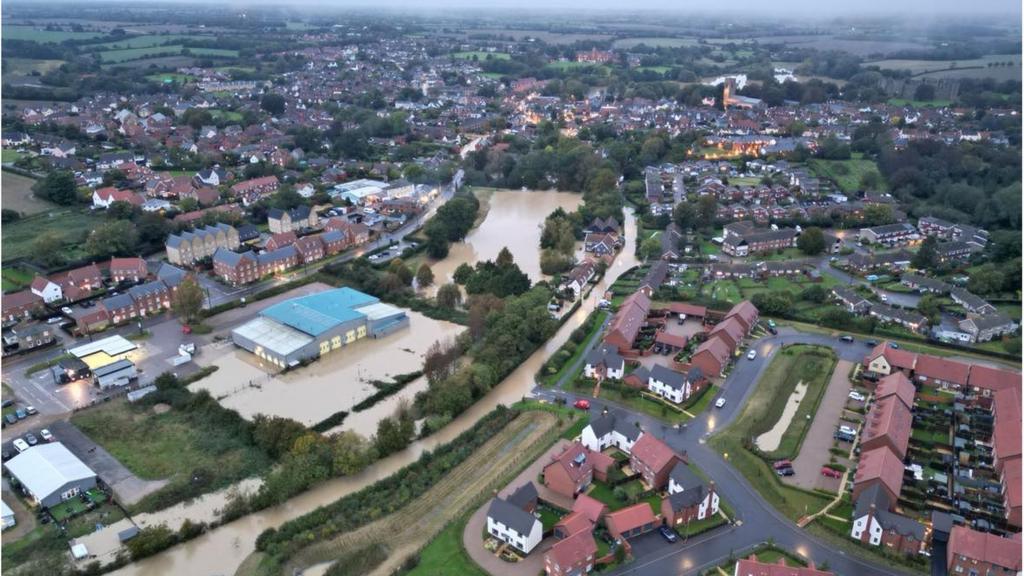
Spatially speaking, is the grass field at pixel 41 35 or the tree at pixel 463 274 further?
the grass field at pixel 41 35

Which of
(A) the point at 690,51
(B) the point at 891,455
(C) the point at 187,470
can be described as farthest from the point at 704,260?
(A) the point at 690,51

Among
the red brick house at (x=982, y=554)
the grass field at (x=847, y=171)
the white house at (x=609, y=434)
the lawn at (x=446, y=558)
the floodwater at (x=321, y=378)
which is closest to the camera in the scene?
the red brick house at (x=982, y=554)

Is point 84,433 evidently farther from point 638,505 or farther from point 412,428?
point 638,505

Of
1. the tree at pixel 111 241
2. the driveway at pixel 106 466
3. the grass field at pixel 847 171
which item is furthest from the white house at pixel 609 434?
the grass field at pixel 847 171

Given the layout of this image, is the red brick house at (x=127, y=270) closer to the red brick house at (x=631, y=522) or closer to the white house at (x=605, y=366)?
the white house at (x=605, y=366)

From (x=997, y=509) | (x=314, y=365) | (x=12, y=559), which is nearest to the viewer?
(x=12, y=559)

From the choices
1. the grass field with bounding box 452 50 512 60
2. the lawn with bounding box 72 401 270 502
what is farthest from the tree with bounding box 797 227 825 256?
the grass field with bounding box 452 50 512 60
